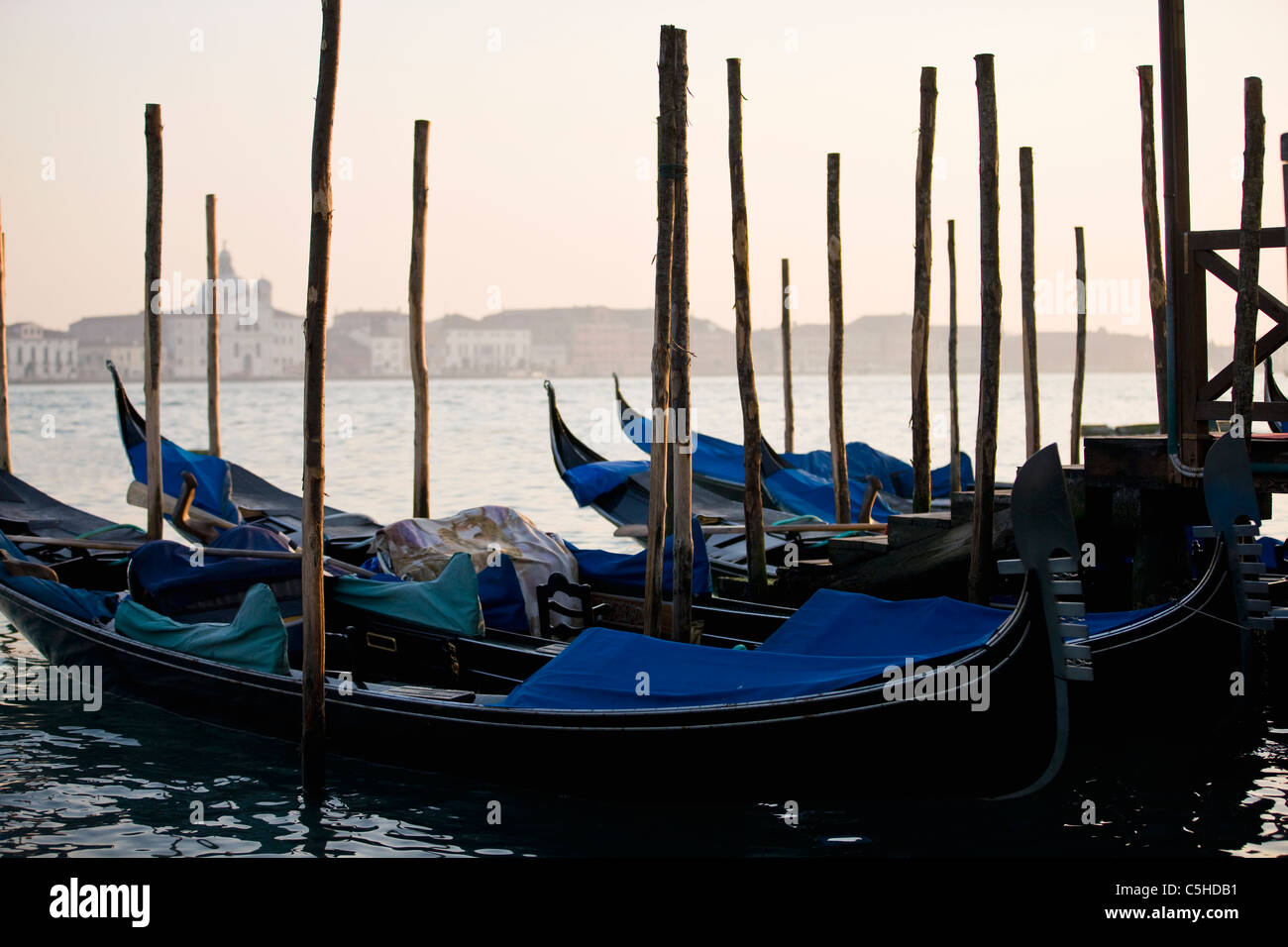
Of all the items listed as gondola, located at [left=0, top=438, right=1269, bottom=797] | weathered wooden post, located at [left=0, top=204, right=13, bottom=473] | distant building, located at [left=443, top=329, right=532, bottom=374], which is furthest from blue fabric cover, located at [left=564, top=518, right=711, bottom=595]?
distant building, located at [left=443, top=329, right=532, bottom=374]

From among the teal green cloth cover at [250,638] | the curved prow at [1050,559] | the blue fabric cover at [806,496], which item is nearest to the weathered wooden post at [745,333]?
the teal green cloth cover at [250,638]

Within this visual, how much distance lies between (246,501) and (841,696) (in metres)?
6.37

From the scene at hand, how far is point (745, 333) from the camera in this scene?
6.42m

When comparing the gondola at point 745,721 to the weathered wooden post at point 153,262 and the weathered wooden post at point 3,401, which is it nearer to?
the weathered wooden post at point 153,262

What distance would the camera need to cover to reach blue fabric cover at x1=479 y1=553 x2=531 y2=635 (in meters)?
5.62

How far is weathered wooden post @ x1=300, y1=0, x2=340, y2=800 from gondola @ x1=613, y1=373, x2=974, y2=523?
534 cm

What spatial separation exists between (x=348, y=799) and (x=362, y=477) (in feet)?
52.5

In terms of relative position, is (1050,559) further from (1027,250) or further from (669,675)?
(1027,250)

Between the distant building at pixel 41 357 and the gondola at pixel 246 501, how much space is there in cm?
7106

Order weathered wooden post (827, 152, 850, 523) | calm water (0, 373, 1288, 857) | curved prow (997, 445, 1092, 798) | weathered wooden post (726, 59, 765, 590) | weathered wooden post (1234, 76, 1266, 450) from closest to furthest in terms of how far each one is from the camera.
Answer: curved prow (997, 445, 1092, 798)
calm water (0, 373, 1288, 857)
weathered wooden post (1234, 76, 1266, 450)
weathered wooden post (726, 59, 765, 590)
weathered wooden post (827, 152, 850, 523)

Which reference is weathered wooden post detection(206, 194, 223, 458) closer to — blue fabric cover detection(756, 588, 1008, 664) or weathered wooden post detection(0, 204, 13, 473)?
weathered wooden post detection(0, 204, 13, 473)
